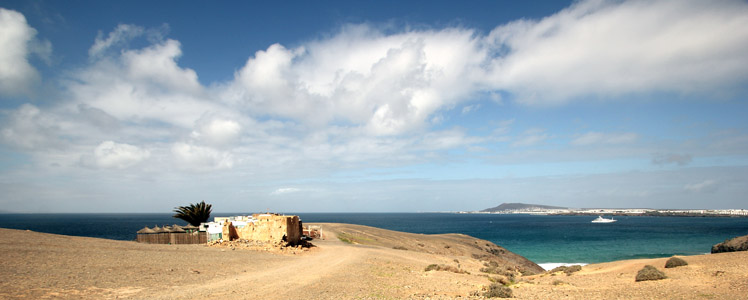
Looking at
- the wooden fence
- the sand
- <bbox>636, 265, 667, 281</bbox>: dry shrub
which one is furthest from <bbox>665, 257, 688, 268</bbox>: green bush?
the wooden fence

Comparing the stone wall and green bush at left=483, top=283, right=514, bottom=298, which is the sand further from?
the stone wall

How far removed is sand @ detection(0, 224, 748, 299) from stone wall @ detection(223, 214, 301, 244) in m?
5.87

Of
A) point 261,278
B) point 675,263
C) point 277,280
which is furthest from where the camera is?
point 261,278

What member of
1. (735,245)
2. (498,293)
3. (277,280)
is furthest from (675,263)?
(277,280)

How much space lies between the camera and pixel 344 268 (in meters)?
20.5

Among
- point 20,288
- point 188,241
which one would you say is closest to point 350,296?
point 20,288

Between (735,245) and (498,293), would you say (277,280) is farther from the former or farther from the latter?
(735,245)

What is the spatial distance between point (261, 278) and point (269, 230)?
14040mm

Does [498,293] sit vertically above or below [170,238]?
below

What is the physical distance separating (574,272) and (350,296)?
1523cm

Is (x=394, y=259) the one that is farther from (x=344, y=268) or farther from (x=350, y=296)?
(x=350, y=296)

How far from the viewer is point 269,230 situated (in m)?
31.1

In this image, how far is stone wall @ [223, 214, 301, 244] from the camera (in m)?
30.3

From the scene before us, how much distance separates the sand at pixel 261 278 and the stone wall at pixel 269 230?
19.3ft
